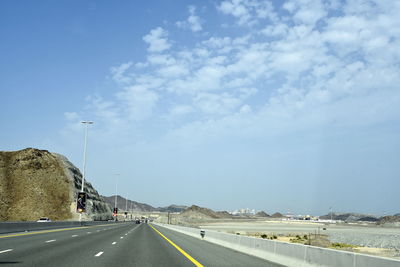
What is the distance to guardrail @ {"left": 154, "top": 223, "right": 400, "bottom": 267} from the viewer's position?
27.0 ft

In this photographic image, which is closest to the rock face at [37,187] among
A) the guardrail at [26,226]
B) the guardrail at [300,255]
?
the guardrail at [26,226]

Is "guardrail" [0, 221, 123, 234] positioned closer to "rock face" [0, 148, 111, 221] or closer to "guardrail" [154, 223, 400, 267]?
"guardrail" [154, 223, 400, 267]

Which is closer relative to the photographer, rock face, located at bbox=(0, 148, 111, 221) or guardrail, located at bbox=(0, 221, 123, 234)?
guardrail, located at bbox=(0, 221, 123, 234)

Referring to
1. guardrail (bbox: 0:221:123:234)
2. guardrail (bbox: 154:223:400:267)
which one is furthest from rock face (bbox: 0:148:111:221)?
guardrail (bbox: 154:223:400:267)

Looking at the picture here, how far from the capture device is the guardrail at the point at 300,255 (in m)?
8.23

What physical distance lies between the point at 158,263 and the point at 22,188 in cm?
10249

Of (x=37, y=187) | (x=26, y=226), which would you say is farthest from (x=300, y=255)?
(x=37, y=187)

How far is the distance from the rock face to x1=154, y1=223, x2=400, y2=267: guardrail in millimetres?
87584

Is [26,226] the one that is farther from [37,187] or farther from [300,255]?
[37,187]

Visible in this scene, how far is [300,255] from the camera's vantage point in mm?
12305

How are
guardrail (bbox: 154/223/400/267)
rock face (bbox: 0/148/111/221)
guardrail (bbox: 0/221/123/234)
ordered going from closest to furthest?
1. guardrail (bbox: 154/223/400/267)
2. guardrail (bbox: 0/221/123/234)
3. rock face (bbox: 0/148/111/221)

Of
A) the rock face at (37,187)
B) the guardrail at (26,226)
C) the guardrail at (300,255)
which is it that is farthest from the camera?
the rock face at (37,187)

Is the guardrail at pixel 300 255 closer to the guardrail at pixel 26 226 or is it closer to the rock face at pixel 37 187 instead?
the guardrail at pixel 26 226

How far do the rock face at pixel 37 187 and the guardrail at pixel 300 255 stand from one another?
8758cm
